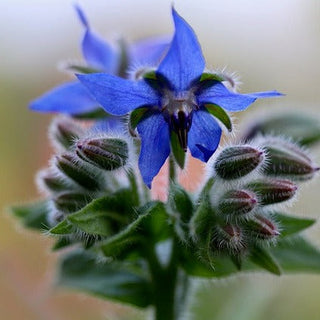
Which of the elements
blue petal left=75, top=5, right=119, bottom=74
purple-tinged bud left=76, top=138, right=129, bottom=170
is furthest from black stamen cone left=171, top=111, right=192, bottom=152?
blue petal left=75, top=5, right=119, bottom=74

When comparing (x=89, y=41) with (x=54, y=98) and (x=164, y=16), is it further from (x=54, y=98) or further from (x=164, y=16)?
(x=164, y=16)

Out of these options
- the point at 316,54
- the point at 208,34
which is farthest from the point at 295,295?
the point at 208,34

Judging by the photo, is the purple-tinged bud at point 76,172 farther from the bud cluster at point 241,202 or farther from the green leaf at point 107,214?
the bud cluster at point 241,202

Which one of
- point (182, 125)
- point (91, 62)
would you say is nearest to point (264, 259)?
point (182, 125)

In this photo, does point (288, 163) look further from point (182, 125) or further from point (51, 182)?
point (51, 182)

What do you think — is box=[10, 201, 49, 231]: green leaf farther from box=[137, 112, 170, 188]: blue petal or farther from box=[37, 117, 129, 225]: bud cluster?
box=[137, 112, 170, 188]: blue petal

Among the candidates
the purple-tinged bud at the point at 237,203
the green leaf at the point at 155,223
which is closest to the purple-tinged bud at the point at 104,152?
the green leaf at the point at 155,223
